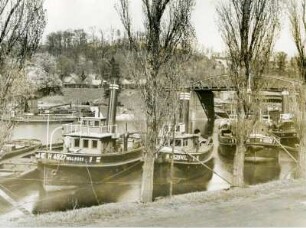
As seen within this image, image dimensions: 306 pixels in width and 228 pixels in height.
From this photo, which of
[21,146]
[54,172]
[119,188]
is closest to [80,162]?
[54,172]

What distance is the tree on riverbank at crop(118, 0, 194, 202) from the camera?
1276 cm

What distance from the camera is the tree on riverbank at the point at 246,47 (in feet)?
49.3

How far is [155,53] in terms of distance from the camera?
12828mm

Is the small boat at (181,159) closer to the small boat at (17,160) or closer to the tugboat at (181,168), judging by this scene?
the tugboat at (181,168)

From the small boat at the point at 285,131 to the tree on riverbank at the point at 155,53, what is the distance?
82.8ft

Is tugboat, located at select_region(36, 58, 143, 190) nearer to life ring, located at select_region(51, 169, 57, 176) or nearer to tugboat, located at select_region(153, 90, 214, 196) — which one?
life ring, located at select_region(51, 169, 57, 176)

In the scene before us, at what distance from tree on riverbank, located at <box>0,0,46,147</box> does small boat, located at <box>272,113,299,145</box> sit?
1078 inches

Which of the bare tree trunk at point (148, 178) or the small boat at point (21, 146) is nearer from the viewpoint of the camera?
the bare tree trunk at point (148, 178)

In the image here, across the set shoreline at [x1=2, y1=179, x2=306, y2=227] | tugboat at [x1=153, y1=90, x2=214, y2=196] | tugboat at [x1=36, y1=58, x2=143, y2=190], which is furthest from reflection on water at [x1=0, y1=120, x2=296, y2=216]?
shoreline at [x1=2, y1=179, x2=306, y2=227]

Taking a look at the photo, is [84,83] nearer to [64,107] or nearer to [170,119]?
[64,107]

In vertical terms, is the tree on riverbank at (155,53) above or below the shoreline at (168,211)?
above

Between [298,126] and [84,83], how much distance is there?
6392cm

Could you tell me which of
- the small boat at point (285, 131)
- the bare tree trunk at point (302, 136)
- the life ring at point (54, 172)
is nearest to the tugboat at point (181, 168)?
the life ring at point (54, 172)

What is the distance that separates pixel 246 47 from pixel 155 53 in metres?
3.89
